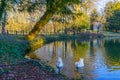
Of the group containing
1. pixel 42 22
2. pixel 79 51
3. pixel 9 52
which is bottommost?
pixel 79 51

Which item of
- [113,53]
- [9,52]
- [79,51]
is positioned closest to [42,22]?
[79,51]

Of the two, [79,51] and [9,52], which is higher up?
[9,52]

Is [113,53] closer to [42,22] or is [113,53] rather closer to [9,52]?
[42,22]

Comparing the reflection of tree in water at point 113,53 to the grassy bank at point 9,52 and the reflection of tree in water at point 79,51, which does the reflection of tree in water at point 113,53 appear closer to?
the reflection of tree in water at point 79,51

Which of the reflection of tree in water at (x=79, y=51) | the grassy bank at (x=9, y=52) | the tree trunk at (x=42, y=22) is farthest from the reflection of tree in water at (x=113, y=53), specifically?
the grassy bank at (x=9, y=52)

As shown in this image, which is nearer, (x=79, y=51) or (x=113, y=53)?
(x=113, y=53)

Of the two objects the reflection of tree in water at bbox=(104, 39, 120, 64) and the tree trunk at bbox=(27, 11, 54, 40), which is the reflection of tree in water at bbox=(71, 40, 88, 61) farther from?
the tree trunk at bbox=(27, 11, 54, 40)

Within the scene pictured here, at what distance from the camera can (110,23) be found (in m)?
100

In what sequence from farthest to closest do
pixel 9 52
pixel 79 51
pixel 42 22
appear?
pixel 79 51, pixel 42 22, pixel 9 52

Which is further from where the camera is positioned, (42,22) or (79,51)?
(79,51)

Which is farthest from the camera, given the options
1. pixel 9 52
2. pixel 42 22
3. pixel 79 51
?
pixel 79 51

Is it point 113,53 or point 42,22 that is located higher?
point 42,22

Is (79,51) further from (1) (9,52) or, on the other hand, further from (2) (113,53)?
(1) (9,52)

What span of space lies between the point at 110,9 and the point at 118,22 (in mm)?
10613
